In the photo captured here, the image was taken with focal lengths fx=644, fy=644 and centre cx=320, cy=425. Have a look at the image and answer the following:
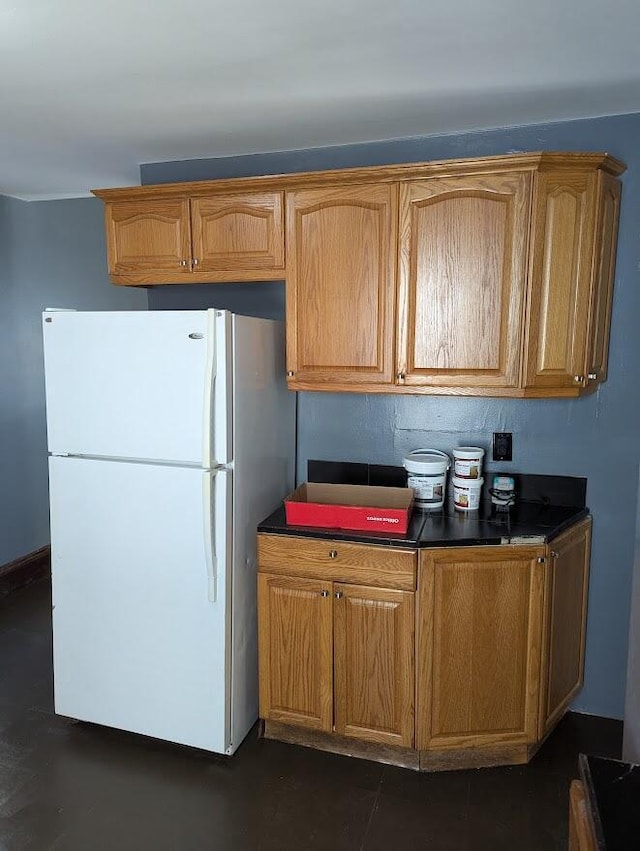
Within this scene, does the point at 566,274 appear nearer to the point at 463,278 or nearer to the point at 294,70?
the point at 463,278

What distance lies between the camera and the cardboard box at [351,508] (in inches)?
92.2

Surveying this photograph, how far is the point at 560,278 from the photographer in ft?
7.34

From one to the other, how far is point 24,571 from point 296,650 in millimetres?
2314

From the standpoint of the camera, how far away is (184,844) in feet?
6.61

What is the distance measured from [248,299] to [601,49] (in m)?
1.65

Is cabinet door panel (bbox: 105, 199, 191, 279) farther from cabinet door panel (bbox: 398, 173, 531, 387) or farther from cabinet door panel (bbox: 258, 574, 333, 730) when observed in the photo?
cabinet door panel (bbox: 258, 574, 333, 730)

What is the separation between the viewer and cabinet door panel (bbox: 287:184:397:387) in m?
2.41

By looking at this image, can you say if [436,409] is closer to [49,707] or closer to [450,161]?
[450,161]

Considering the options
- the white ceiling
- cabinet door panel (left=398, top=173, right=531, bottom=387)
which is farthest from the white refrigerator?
the white ceiling

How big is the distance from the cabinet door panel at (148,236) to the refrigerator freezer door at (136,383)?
1.51 feet

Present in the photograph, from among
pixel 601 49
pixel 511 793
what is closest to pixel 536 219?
pixel 601 49

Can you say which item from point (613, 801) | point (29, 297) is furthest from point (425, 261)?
point (29, 297)

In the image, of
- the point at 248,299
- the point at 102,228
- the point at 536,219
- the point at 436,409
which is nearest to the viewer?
the point at 536,219

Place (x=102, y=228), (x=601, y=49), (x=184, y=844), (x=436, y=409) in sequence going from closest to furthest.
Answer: (x=601, y=49) < (x=184, y=844) < (x=436, y=409) < (x=102, y=228)
